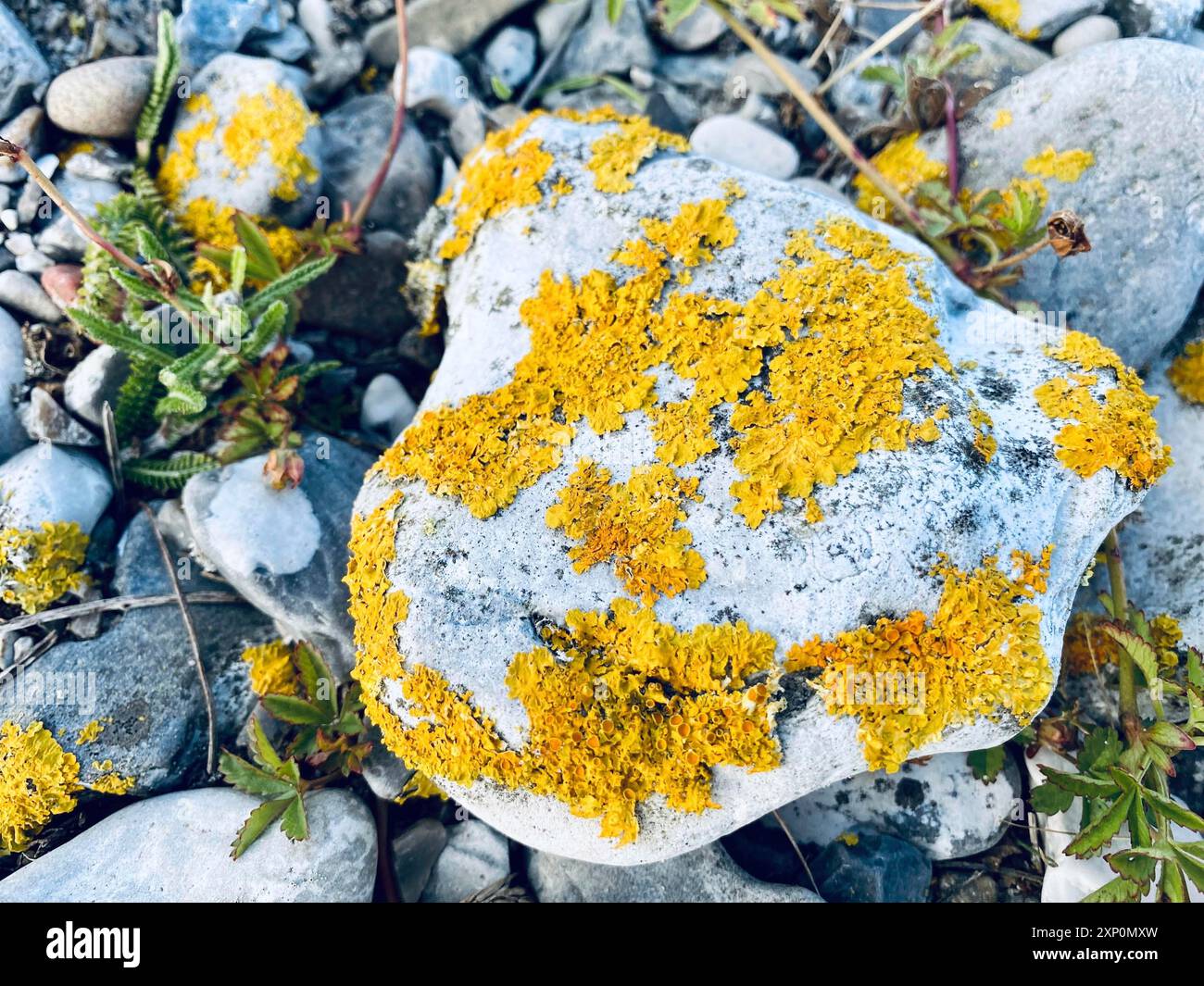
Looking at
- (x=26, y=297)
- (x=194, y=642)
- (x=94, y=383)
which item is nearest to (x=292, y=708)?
(x=194, y=642)

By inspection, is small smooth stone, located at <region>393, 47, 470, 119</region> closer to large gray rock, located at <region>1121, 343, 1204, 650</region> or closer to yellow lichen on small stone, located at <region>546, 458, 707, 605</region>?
yellow lichen on small stone, located at <region>546, 458, 707, 605</region>

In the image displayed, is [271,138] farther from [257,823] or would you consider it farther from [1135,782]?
[1135,782]

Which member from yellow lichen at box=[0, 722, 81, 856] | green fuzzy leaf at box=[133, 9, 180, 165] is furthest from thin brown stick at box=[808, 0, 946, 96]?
yellow lichen at box=[0, 722, 81, 856]

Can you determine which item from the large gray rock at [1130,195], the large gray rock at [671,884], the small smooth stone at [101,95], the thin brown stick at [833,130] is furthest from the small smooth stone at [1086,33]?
the small smooth stone at [101,95]

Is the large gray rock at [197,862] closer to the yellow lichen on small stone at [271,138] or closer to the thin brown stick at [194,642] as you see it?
the thin brown stick at [194,642]

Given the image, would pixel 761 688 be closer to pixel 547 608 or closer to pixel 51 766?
pixel 547 608
